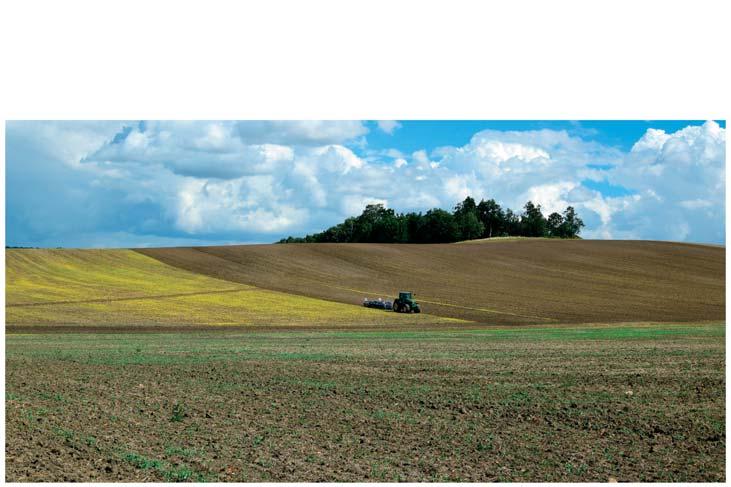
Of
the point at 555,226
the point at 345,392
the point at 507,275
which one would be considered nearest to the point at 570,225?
the point at 555,226

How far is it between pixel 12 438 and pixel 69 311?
38841 mm

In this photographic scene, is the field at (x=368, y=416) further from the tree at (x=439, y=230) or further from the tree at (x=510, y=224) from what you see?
the tree at (x=510, y=224)

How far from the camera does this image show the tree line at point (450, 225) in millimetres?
122375

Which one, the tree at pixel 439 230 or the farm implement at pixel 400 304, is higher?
the tree at pixel 439 230

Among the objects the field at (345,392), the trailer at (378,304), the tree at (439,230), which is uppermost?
the tree at (439,230)

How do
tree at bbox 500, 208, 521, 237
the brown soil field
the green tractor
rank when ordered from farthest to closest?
tree at bbox 500, 208, 521, 237
the brown soil field
the green tractor

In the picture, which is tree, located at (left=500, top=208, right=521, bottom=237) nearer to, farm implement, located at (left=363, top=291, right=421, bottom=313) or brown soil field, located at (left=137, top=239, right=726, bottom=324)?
brown soil field, located at (left=137, top=239, right=726, bottom=324)

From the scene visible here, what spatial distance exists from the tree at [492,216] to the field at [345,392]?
89.0 metres

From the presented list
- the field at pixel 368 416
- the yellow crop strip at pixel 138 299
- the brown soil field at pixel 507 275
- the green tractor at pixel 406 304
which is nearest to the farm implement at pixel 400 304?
the green tractor at pixel 406 304

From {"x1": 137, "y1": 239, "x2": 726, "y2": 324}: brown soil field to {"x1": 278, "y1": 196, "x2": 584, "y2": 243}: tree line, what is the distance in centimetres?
3036

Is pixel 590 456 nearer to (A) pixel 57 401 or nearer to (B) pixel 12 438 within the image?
(B) pixel 12 438

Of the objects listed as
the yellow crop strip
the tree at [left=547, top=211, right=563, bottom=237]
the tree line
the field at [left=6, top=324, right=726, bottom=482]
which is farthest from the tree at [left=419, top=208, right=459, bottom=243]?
the field at [left=6, top=324, right=726, bottom=482]

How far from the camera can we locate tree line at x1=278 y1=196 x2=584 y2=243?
4818 inches

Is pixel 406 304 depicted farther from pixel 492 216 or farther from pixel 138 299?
pixel 492 216
